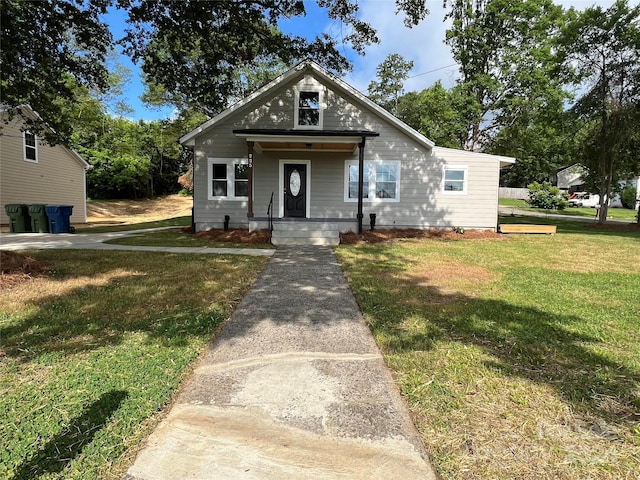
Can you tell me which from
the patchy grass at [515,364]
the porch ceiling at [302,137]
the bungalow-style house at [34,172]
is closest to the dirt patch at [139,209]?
the bungalow-style house at [34,172]

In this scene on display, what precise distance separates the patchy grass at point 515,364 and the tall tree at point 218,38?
6.05m

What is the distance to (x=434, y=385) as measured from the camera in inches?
108

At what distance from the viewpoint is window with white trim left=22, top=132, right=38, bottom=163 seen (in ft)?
54.5

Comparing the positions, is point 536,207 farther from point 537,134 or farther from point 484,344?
point 484,344

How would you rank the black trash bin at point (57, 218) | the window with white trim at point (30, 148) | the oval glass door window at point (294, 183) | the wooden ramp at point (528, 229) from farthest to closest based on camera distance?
1. the window with white trim at point (30, 148)
2. the wooden ramp at point (528, 229)
3. the oval glass door window at point (294, 183)
4. the black trash bin at point (57, 218)

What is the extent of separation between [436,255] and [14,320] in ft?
26.3

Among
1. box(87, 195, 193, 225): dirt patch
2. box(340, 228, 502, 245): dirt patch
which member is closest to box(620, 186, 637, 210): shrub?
box(340, 228, 502, 245): dirt patch

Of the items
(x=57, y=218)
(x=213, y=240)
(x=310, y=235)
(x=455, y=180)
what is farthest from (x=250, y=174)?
(x=57, y=218)

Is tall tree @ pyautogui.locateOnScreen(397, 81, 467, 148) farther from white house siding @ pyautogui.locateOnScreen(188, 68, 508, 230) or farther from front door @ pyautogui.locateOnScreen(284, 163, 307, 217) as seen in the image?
front door @ pyautogui.locateOnScreen(284, 163, 307, 217)

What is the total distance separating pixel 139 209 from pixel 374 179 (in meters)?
23.6

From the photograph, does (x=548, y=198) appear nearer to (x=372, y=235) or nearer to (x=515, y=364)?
(x=372, y=235)

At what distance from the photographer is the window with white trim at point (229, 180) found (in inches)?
522

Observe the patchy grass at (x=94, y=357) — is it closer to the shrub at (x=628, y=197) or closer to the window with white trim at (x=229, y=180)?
the window with white trim at (x=229, y=180)

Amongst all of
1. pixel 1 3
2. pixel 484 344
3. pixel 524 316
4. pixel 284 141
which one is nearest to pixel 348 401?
pixel 484 344
